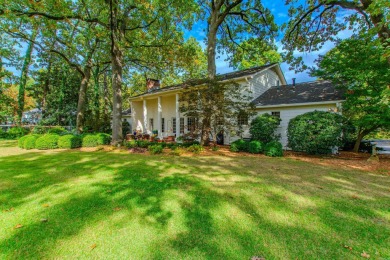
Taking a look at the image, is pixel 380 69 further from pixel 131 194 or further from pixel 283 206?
pixel 131 194

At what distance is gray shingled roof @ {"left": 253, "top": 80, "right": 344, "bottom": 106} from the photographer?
10.4 m

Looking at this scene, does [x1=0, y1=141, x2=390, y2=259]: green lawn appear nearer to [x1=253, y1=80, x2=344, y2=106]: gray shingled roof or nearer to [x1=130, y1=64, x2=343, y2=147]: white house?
[x1=130, y1=64, x2=343, y2=147]: white house

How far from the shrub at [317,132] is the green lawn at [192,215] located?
2934 millimetres

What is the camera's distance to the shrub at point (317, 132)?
26.5ft

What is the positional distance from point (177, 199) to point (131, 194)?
42.0 inches

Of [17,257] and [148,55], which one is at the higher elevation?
[148,55]

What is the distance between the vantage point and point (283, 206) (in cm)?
343

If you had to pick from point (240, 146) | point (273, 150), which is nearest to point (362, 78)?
point (273, 150)

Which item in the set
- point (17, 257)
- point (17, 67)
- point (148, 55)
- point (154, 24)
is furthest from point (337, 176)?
point (17, 67)

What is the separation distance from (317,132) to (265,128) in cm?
250

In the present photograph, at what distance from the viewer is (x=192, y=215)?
121 inches

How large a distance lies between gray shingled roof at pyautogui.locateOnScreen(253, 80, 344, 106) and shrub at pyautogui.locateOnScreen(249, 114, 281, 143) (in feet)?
5.93

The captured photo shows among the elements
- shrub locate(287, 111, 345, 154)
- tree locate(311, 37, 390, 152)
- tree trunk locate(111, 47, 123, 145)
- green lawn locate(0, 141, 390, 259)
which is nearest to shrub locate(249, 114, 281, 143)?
shrub locate(287, 111, 345, 154)

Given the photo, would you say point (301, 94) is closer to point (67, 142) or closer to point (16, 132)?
point (67, 142)
